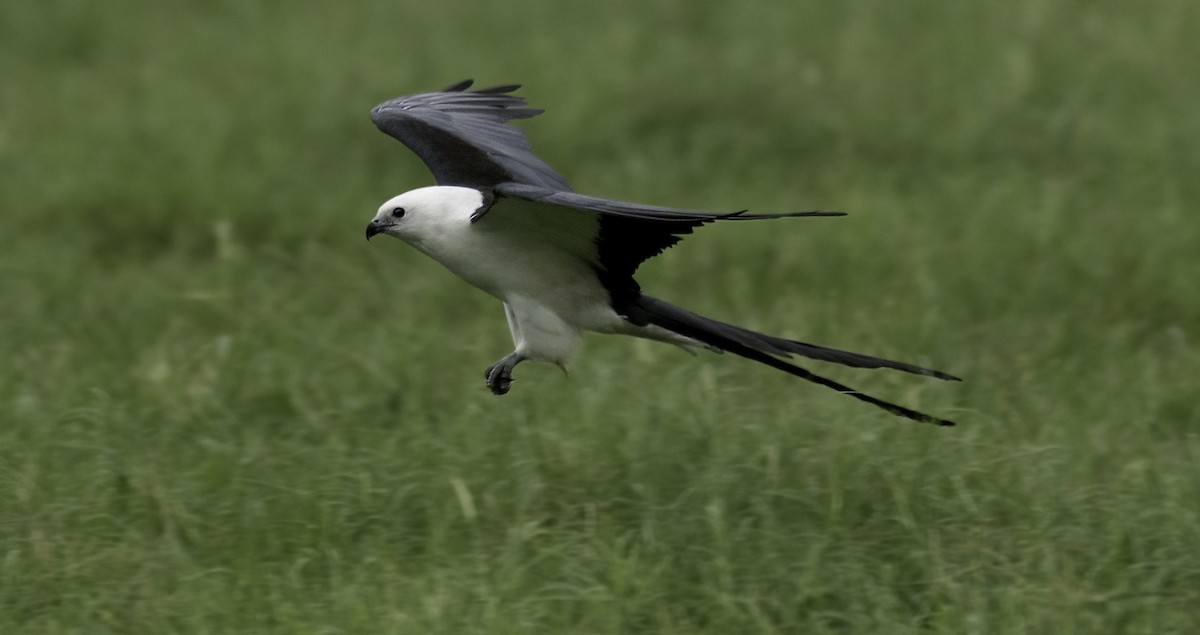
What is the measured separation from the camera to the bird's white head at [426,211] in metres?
4.26

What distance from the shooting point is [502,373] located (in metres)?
4.48

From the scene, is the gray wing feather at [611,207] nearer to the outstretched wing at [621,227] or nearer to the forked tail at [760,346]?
the outstretched wing at [621,227]

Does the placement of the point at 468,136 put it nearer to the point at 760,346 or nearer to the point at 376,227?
the point at 376,227

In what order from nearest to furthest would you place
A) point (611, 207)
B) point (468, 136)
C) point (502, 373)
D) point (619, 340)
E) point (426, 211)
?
1. point (611, 207)
2. point (426, 211)
3. point (502, 373)
4. point (468, 136)
5. point (619, 340)

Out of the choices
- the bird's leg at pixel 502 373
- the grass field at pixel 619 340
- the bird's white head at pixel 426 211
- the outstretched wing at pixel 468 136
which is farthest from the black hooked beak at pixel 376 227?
the grass field at pixel 619 340

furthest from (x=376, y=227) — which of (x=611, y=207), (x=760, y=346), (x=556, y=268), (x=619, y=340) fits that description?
(x=619, y=340)

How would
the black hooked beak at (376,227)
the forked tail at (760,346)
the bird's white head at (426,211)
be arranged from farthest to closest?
1. the black hooked beak at (376,227)
2. the bird's white head at (426,211)
3. the forked tail at (760,346)

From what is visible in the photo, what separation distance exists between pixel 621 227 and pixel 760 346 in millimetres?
489

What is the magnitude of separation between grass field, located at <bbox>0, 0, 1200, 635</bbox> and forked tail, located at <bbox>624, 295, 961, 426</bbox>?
0.35m

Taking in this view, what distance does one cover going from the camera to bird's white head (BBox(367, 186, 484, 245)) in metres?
4.26

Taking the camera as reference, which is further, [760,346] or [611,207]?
[760,346]

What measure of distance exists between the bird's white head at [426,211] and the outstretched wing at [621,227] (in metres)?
0.14

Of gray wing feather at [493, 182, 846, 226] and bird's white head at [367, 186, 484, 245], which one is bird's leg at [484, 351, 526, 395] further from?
gray wing feather at [493, 182, 846, 226]

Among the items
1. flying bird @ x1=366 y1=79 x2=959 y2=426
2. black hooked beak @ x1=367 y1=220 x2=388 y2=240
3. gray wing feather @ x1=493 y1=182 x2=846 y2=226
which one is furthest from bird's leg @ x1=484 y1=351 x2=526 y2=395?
gray wing feather @ x1=493 y1=182 x2=846 y2=226
